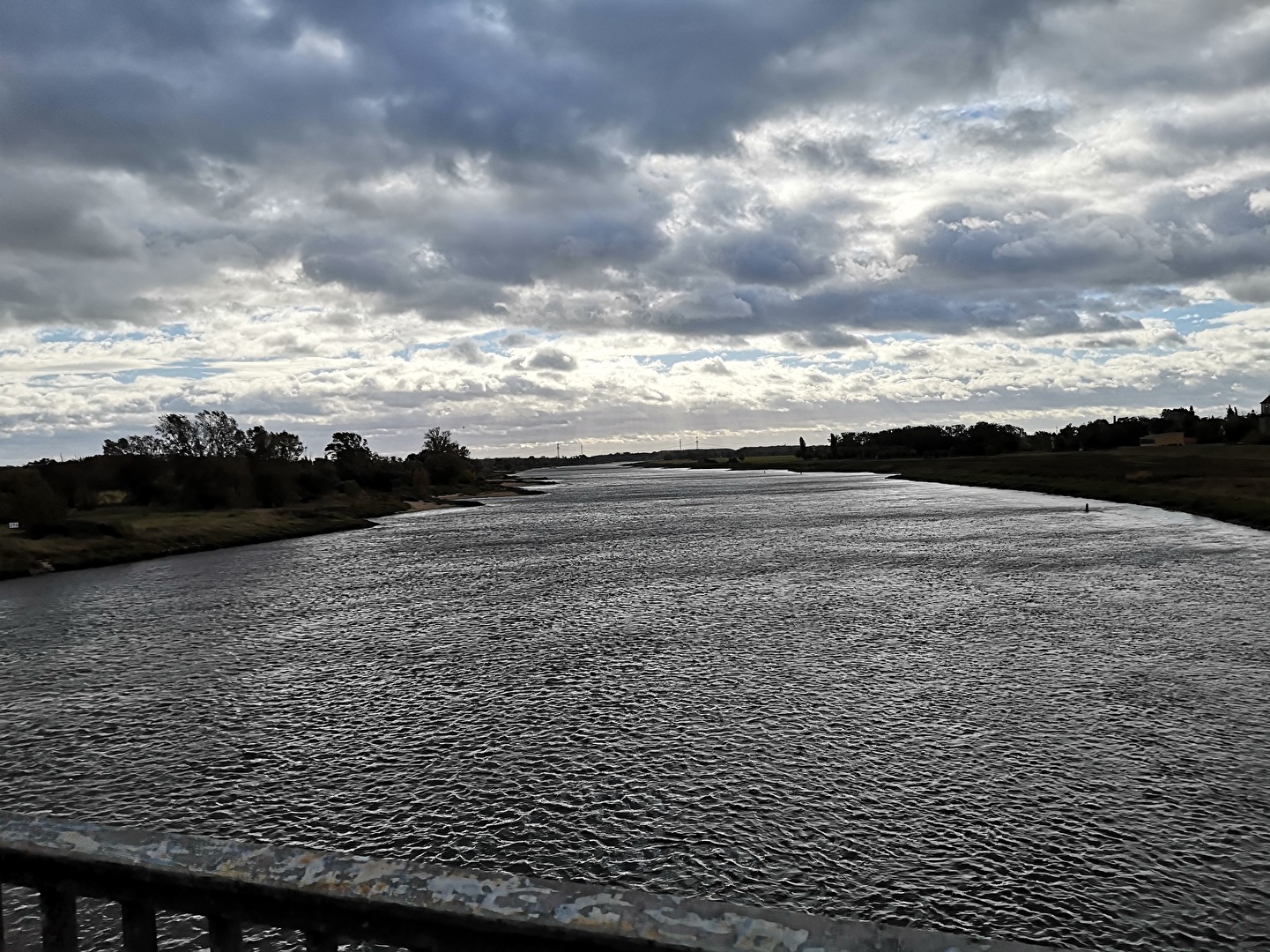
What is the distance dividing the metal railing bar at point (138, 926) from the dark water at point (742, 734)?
857 centimetres

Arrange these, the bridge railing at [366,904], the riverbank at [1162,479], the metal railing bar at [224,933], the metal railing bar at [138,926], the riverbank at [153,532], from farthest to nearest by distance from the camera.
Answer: the riverbank at [1162,479] < the riverbank at [153,532] < the metal railing bar at [138,926] < the metal railing bar at [224,933] < the bridge railing at [366,904]

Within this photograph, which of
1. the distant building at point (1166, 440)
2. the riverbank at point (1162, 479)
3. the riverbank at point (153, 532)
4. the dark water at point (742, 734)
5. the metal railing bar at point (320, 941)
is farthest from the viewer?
the distant building at point (1166, 440)

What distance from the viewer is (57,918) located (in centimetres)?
329

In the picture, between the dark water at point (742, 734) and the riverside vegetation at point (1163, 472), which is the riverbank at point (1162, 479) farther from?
the dark water at point (742, 734)

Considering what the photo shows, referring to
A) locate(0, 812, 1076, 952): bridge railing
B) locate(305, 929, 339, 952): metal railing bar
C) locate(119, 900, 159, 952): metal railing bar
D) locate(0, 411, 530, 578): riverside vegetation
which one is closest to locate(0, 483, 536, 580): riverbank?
locate(0, 411, 530, 578): riverside vegetation

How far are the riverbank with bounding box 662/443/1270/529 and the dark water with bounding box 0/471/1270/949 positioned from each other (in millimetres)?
34908

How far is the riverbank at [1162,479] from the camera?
6794cm

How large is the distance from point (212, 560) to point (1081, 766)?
58882 millimetres

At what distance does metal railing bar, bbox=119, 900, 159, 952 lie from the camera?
3172 millimetres

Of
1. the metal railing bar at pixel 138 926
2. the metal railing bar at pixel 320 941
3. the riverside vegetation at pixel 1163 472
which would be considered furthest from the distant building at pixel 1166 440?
the metal railing bar at pixel 138 926

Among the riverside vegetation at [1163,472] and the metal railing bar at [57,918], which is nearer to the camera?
the metal railing bar at [57,918]

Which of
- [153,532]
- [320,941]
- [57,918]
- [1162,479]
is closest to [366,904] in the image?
[320,941]

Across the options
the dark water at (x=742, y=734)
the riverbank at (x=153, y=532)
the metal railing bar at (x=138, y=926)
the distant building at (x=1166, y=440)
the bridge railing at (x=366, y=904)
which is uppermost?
the distant building at (x=1166, y=440)

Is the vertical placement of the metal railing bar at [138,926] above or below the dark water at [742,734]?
above
